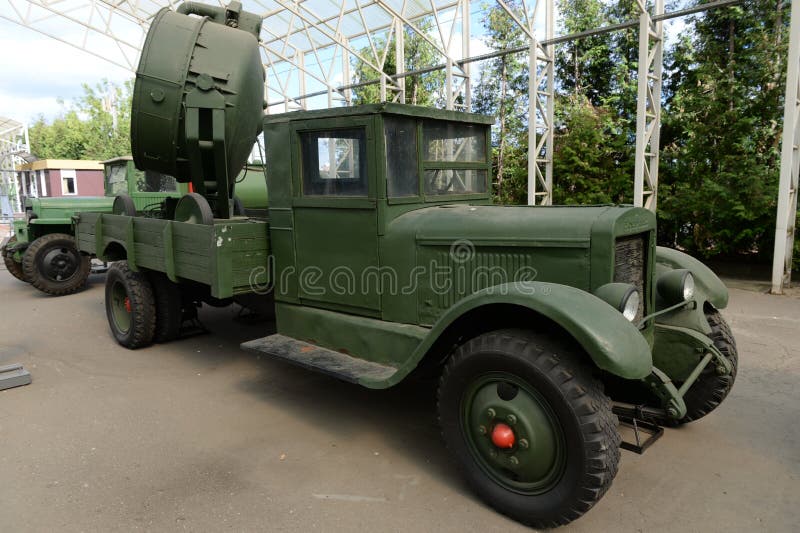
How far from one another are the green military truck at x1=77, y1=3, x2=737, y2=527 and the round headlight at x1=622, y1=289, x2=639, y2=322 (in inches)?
0.5

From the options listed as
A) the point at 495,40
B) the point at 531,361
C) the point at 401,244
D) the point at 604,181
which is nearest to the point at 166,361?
the point at 401,244

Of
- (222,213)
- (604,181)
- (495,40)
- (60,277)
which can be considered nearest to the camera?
(222,213)

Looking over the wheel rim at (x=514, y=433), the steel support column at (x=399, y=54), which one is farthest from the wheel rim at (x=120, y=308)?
the steel support column at (x=399, y=54)

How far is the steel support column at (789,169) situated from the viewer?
6.98 m

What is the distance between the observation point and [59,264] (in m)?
8.47

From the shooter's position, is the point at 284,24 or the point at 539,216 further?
the point at 284,24

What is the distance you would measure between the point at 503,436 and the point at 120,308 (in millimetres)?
4764

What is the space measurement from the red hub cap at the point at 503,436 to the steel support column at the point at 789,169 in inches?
264

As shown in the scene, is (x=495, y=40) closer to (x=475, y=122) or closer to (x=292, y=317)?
(x=475, y=122)

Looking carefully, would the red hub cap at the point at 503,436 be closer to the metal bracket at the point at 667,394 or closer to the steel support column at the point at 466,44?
the metal bracket at the point at 667,394

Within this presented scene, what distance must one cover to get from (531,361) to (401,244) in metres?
1.28

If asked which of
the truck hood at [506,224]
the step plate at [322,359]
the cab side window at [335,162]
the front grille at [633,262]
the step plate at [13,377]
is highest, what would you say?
the cab side window at [335,162]

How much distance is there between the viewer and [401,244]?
3.50 metres

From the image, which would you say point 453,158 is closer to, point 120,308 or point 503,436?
point 503,436
